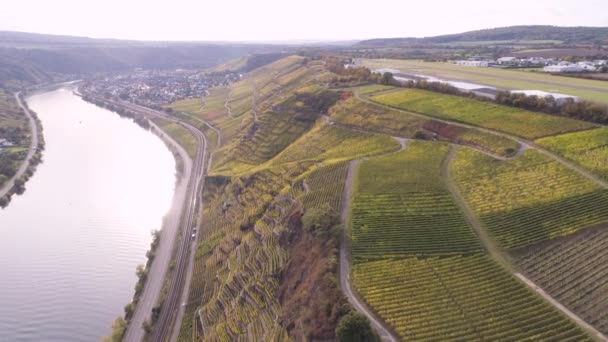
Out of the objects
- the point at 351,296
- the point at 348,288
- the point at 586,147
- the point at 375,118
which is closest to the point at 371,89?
the point at 375,118

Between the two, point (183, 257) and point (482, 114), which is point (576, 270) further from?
point (183, 257)

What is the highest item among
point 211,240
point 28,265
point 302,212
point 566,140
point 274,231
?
point 566,140

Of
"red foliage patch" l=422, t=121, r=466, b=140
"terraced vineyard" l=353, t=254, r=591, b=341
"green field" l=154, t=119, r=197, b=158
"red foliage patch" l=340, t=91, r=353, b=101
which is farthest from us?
"green field" l=154, t=119, r=197, b=158

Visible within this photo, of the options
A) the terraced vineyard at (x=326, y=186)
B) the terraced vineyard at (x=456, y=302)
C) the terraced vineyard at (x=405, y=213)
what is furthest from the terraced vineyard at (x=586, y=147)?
the terraced vineyard at (x=326, y=186)

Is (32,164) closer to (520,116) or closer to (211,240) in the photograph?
Result: (211,240)

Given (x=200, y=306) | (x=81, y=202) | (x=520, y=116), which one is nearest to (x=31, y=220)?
(x=81, y=202)

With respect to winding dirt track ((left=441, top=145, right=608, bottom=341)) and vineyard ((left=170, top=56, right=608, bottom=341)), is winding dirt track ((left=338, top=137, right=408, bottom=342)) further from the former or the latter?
winding dirt track ((left=441, top=145, right=608, bottom=341))

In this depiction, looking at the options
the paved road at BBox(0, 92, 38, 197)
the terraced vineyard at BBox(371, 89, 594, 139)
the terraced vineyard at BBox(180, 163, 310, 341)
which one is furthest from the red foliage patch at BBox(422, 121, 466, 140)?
the paved road at BBox(0, 92, 38, 197)
